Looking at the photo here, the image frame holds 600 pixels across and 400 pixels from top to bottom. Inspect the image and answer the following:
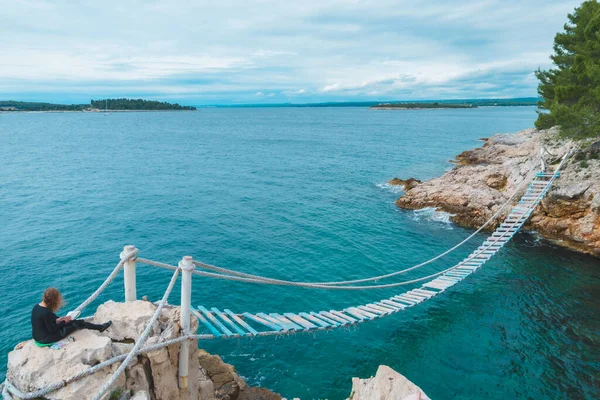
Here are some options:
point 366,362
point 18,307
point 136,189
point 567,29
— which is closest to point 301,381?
point 366,362

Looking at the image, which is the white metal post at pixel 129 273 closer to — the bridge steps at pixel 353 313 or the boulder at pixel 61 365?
the boulder at pixel 61 365

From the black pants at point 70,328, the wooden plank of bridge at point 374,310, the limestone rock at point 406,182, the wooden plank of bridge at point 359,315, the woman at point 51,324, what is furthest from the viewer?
the limestone rock at point 406,182

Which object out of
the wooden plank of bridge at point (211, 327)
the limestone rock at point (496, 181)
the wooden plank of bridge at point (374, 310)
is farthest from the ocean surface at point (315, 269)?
the limestone rock at point (496, 181)

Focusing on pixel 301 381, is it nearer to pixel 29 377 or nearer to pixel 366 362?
pixel 366 362

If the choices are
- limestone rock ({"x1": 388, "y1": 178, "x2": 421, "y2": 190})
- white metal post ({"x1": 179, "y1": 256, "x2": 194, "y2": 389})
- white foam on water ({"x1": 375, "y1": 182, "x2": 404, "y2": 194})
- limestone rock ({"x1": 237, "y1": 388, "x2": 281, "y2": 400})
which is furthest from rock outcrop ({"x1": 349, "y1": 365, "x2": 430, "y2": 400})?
limestone rock ({"x1": 388, "y1": 178, "x2": 421, "y2": 190})

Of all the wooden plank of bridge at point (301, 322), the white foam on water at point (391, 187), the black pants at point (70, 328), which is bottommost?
the white foam on water at point (391, 187)

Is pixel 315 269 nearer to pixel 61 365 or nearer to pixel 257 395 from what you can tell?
pixel 257 395

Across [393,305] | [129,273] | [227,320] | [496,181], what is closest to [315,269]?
[393,305]
